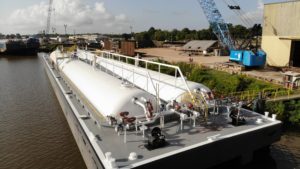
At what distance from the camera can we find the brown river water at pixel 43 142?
15.0 meters

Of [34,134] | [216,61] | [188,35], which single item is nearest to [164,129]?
[34,134]

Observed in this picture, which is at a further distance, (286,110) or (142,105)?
(286,110)

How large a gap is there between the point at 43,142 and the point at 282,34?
36057 millimetres

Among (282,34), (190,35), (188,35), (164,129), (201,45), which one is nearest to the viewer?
(164,129)

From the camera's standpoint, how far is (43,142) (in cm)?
1783

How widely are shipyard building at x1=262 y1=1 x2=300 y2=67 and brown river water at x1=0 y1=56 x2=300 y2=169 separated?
22.7 metres

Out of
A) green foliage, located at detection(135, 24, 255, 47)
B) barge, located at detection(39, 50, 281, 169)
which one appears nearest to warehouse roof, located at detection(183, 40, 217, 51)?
green foliage, located at detection(135, 24, 255, 47)

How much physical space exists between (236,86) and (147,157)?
60.5 feet

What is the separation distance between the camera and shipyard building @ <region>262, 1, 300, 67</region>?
36.2 meters

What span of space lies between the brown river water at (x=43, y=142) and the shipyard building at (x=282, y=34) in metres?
22.7

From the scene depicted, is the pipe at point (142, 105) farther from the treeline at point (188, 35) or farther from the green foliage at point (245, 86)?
the treeline at point (188, 35)

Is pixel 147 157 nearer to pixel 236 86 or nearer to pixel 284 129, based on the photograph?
pixel 284 129

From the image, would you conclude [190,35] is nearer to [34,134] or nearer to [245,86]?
[245,86]

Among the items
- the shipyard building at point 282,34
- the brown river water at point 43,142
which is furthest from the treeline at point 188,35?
the brown river water at point 43,142
